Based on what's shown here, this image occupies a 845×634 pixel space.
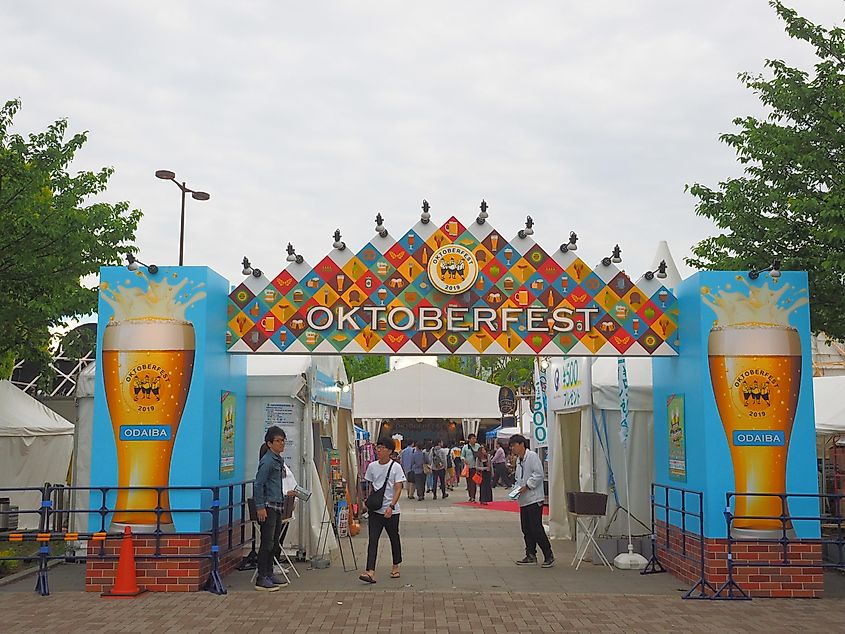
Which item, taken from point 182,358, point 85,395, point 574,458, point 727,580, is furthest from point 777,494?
A: point 85,395

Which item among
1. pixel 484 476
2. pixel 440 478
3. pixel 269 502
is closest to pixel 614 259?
pixel 269 502

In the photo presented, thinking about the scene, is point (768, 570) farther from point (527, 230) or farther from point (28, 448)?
point (28, 448)

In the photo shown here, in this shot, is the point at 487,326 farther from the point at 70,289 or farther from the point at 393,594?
the point at 70,289

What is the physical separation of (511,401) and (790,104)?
87.4 ft

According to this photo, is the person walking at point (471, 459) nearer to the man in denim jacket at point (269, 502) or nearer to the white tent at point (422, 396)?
the white tent at point (422, 396)

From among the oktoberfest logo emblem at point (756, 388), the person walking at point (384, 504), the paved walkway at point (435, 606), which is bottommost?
the paved walkway at point (435, 606)

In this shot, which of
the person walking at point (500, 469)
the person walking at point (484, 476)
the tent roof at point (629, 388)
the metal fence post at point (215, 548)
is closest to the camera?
the metal fence post at point (215, 548)

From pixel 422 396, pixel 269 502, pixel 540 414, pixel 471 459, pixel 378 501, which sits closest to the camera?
pixel 269 502

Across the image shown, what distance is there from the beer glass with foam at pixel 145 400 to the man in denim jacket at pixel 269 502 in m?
0.97

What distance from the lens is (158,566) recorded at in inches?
381

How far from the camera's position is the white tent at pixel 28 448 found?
16.1 meters

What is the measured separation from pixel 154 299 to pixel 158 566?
286 centimetres

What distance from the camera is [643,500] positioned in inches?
490

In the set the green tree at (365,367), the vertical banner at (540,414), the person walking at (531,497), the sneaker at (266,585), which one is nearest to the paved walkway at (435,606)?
the sneaker at (266,585)
